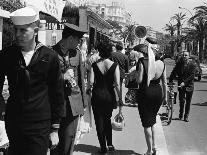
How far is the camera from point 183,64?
1054 cm

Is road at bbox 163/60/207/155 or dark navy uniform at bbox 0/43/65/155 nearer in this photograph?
dark navy uniform at bbox 0/43/65/155

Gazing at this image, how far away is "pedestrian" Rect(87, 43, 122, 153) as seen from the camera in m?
6.65

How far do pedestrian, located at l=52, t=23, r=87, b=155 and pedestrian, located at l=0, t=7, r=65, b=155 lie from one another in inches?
48.7

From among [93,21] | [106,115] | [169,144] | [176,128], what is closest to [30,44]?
[106,115]

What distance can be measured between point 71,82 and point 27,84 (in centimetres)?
141

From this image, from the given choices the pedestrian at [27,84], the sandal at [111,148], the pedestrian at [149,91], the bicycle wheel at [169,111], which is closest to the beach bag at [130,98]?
the bicycle wheel at [169,111]

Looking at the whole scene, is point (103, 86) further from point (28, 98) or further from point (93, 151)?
point (28, 98)

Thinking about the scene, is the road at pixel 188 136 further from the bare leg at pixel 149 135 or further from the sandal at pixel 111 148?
the sandal at pixel 111 148

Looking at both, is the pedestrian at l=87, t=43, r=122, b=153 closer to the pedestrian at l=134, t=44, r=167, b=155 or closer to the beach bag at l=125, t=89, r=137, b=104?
the pedestrian at l=134, t=44, r=167, b=155

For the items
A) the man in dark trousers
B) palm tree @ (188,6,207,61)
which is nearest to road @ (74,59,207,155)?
the man in dark trousers

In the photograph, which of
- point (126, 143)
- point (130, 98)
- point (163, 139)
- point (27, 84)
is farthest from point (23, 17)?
point (130, 98)

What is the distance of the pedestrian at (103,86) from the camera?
6.65 metres

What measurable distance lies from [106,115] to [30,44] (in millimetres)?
3429

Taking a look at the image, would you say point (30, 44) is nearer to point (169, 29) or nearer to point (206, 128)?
point (206, 128)
